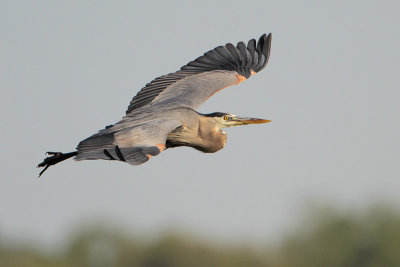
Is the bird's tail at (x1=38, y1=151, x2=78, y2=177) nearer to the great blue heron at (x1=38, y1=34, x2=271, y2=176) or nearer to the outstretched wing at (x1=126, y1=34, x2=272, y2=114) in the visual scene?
the great blue heron at (x1=38, y1=34, x2=271, y2=176)

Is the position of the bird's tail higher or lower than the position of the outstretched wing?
lower

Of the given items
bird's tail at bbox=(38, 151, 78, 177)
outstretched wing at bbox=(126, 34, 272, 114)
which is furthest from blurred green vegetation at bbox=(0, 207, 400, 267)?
bird's tail at bbox=(38, 151, 78, 177)

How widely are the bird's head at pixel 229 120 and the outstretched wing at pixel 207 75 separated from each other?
0.98 ft

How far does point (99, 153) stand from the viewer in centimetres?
856

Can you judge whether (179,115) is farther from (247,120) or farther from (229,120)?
(247,120)

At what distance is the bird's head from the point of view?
11.1 metres

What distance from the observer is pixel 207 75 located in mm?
11766

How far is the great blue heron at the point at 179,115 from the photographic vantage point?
29.1 ft

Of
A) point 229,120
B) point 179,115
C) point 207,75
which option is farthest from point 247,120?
point 179,115

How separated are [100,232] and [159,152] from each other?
120 feet

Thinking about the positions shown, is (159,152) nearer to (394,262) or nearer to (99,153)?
(99,153)

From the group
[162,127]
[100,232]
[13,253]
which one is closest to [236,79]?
[162,127]

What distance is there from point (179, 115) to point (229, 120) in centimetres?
103

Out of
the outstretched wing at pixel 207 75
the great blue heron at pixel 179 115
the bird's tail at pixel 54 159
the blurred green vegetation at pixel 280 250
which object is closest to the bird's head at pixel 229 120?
the great blue heron at pixel 179 115
